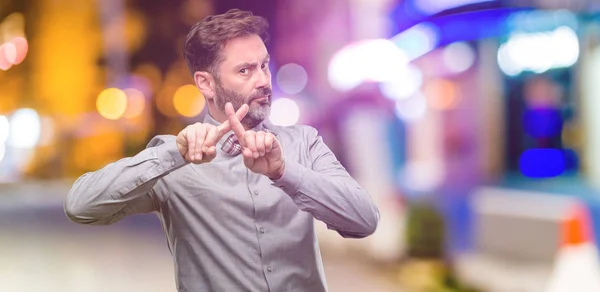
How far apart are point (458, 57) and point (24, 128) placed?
471 cm

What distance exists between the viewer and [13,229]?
7746 millimetres

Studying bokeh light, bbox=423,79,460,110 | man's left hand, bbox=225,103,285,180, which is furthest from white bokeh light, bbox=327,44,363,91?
man's left hand, bbox=225,103,285,180

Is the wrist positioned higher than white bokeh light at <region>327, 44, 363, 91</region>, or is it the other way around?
white bokeh light at <region>327, 44, 363, 91</region>

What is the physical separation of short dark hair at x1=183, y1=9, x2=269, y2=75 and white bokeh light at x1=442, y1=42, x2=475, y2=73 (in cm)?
754

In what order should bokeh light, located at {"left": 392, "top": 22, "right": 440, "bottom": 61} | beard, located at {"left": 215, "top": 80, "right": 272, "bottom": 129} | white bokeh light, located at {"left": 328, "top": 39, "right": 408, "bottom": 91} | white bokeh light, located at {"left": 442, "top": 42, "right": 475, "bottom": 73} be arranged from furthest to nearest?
white bokeh light, located at {"left": 442, "top": 42, "right": 475, "bottom": 73} → bokeh light, located at {"left": 392, "top": 22, "right": 440, "bottom": 61} → white bokeh light, located at {"left": 328, "top": 39, "right": 408, "bottom": 91} → beard, located at {"left": 215, "top": 80, "right": 272, "bottom": 129}

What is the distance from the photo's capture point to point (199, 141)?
138cm

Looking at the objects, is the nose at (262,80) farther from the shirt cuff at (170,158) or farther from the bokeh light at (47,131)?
the bokeh light at (47,131)

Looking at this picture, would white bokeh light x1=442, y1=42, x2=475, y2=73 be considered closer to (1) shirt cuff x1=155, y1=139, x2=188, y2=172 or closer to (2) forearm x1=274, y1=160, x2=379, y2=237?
(2) forearm x1=274, y1=160, x2=379, y2=237

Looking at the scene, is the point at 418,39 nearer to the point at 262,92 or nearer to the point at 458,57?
the point at 458,57

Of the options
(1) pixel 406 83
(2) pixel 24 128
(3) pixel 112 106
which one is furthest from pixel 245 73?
(1) pixel 406 83

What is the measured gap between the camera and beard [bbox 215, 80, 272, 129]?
1.62 metres

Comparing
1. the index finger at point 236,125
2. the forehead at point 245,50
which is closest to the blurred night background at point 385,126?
the forehead at point 245,50

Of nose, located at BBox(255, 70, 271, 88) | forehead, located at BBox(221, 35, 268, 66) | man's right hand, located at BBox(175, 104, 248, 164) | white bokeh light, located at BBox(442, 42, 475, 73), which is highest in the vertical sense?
white bokeh light, located at BBox(442, 42, 475, 73)

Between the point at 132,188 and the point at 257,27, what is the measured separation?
1.39 feet
